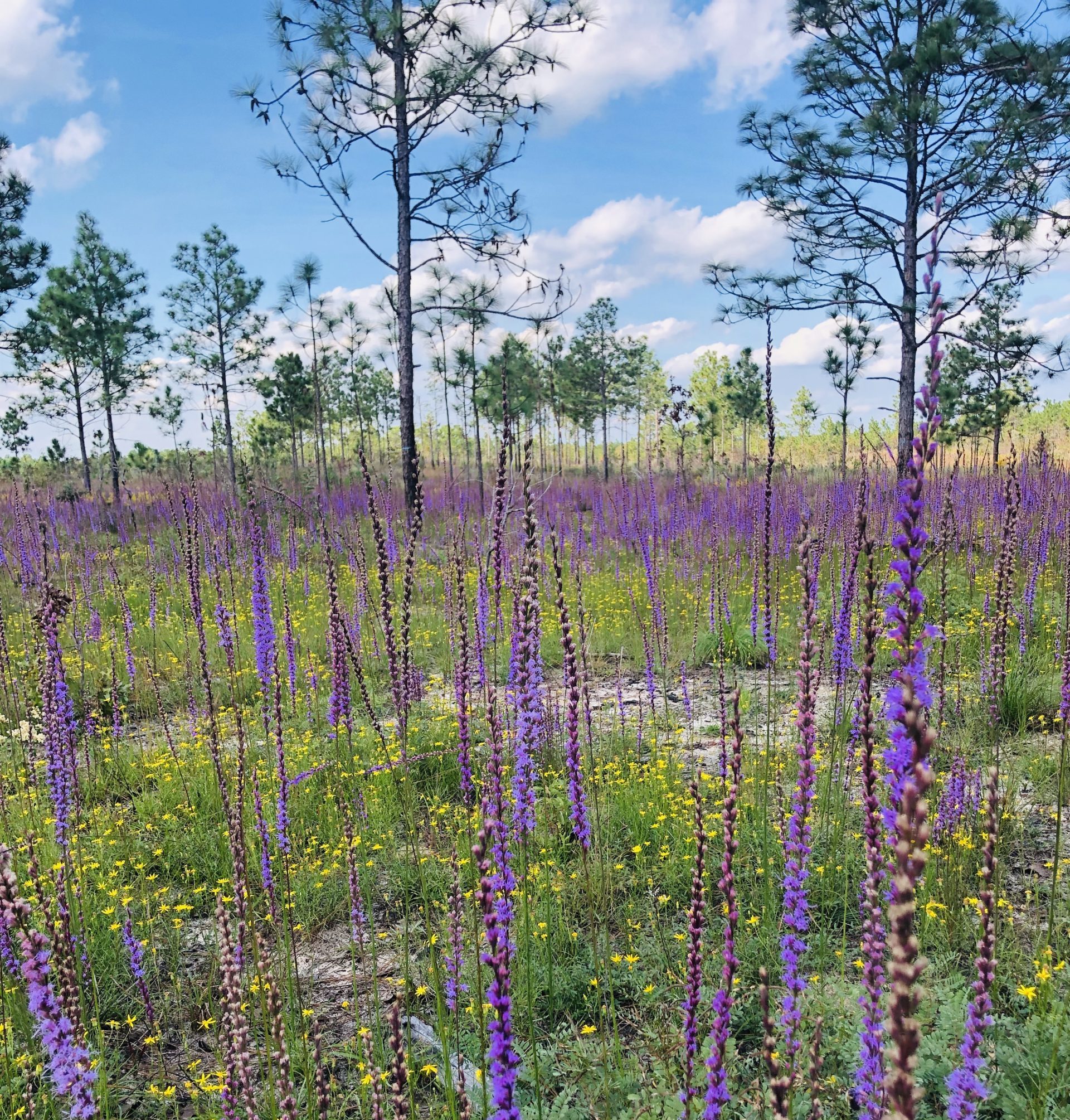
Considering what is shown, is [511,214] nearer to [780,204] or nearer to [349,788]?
[780,204]

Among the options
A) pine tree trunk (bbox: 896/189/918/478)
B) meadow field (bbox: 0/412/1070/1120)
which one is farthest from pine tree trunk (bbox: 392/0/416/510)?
pine tree trunk (bbox: 896/189/918/478)

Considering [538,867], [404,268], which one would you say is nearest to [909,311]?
[404,268]

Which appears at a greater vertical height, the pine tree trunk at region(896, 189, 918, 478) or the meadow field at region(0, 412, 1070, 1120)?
the pine tree trunk at region(896, 189, 918, 478)

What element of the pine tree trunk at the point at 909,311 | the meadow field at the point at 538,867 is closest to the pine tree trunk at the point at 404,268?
the meadow field at the point at 538,867

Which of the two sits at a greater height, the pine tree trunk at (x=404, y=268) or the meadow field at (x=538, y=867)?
the pine tree trunk at (x=404, y=268)

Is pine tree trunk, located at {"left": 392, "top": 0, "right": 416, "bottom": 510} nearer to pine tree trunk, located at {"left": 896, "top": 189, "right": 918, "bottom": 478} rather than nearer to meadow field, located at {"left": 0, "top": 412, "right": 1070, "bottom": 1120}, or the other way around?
meadow field, located at {"left": 0, "top": 412, "right": 1070, "bottom": 1120}

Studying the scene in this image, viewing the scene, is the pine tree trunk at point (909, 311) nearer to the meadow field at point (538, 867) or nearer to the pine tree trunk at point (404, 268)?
the meadow field at point (538, 867)

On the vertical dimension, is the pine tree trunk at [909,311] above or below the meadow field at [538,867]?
above

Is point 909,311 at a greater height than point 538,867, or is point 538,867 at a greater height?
point 909,311

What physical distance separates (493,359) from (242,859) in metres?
15.1

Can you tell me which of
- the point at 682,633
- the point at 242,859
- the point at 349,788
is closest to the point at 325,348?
the point at 682,633

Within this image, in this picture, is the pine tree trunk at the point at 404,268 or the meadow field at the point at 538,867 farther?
the pine tree trunk at the point at 404,268

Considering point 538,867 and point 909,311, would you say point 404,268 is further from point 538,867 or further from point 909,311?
point 538,867

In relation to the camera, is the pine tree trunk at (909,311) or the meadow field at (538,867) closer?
the meadow field at (538,867)
